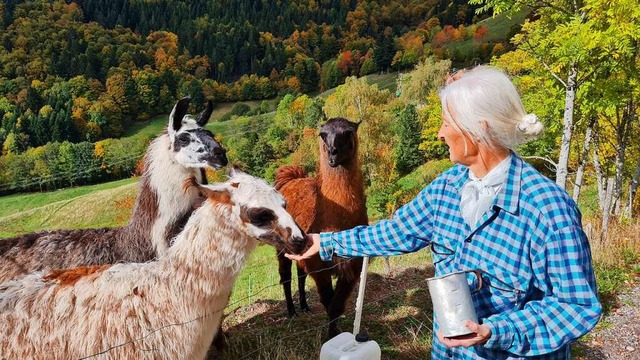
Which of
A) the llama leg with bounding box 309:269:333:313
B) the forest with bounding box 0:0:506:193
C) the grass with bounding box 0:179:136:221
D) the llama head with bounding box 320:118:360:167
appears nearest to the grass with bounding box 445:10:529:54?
the forest with bounding box 0:0:506:193

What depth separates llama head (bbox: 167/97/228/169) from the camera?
4.08m

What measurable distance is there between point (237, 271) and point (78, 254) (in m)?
1.90

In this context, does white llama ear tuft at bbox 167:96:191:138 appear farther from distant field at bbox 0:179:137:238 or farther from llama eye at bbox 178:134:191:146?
distant field at bbox 0:179:137:238

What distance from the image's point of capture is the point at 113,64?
8744 centimetres

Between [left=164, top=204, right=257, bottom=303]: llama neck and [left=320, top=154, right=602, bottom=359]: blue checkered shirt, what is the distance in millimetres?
1264

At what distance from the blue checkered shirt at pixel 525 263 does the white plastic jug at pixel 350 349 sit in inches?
19.4

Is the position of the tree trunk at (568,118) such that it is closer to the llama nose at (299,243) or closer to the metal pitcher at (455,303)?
the llama nose at (299,243)

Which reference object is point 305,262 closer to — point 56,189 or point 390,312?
point 390,312

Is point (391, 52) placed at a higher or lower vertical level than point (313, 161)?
higher

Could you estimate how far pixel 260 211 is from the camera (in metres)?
2.63

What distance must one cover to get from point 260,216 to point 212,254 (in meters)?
0.37

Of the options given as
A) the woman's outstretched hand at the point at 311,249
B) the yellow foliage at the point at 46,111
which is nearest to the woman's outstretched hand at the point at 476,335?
the woman's outstretched hand at the point at 311,249

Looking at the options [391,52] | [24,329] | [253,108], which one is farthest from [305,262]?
[391,52]

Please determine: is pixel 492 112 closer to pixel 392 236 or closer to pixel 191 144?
pixel 392 236
